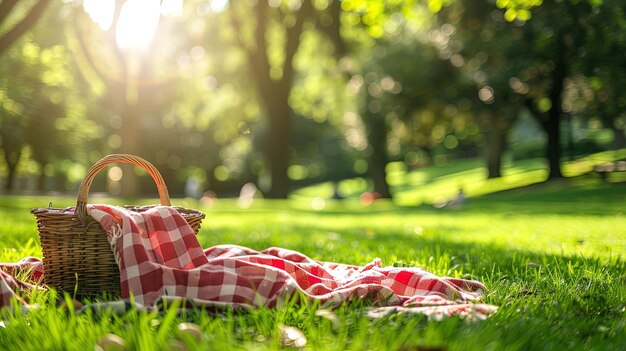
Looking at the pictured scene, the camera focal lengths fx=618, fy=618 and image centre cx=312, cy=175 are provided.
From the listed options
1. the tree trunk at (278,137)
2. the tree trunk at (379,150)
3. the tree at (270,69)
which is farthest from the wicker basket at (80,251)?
the tree trunk at (379,150)

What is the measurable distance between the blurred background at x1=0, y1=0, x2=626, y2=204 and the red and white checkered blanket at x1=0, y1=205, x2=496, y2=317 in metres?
12.4

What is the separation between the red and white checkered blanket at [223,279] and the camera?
3.34m

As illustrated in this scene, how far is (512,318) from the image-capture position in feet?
9.64

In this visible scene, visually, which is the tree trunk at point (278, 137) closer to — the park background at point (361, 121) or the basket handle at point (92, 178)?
the park background at point (361, 121)

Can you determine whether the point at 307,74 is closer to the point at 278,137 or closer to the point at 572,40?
the point at 278,137

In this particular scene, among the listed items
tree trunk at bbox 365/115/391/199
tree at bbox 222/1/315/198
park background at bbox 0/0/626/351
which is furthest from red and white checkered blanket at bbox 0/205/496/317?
tree trunk at bbox 365/115/391/199

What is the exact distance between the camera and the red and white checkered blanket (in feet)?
10.9

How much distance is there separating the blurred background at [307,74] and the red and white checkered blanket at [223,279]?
40.7 feet

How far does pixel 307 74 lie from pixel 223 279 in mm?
29997

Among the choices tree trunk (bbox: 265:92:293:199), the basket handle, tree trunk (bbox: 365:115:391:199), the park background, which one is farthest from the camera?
tree trunk (bbox: 365:115:391:199)

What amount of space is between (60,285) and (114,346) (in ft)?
5.35

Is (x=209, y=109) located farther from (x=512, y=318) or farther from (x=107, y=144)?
(x=512, y=318)

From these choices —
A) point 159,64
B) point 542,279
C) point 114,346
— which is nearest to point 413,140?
point 159,64

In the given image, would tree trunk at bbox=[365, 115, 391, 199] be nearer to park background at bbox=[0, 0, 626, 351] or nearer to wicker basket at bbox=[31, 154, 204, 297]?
park background at bbox=[0, 0, 626, 351]
